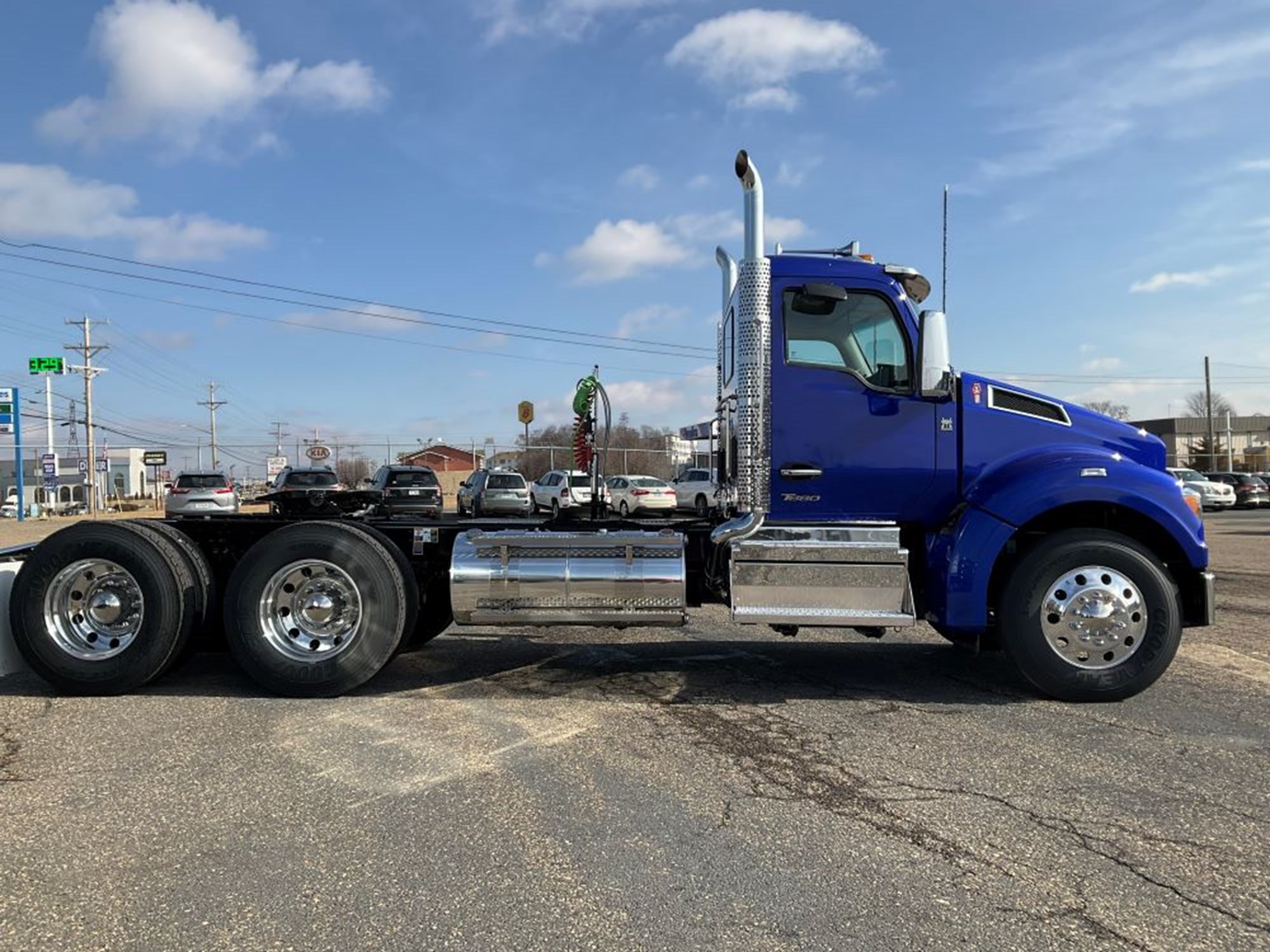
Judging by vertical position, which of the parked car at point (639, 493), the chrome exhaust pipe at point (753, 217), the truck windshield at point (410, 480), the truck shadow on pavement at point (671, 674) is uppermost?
the chrome exhaust pipe at point (753, 217)

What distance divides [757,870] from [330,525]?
379 centimetres

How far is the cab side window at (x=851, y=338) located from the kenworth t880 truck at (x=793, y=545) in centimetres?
1

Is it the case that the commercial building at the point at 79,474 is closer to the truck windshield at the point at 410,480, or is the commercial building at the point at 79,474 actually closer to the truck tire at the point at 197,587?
the truck windshield at the point at 410,480

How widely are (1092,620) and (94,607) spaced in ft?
21.4

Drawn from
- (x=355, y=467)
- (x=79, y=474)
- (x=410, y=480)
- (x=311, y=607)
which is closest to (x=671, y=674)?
(x=311, y=607)

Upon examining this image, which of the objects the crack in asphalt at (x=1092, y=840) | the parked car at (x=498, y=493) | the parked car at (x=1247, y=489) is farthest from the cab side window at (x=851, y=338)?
the parked car at (x=1247, y=489)

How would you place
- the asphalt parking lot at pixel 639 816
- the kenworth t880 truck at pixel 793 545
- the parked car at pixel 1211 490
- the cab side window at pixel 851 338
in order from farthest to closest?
the parked car at pixel 1211 490 < the cab side window at pixel 851 338 < the kenworth t880 truck at pixel 793 545 < the asphalt parking lot at pixel 639 816

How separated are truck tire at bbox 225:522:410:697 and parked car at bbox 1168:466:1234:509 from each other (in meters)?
32.8

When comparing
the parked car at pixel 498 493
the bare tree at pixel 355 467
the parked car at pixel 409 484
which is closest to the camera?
the parked car at pixel 409 484

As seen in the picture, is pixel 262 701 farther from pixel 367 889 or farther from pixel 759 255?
pixel 759 255

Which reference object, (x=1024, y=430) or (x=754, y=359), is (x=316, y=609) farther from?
(x=1024, y=430)

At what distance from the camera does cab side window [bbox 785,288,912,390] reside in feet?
19.3

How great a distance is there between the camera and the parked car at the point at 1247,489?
121ft

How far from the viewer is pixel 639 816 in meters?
3.78
